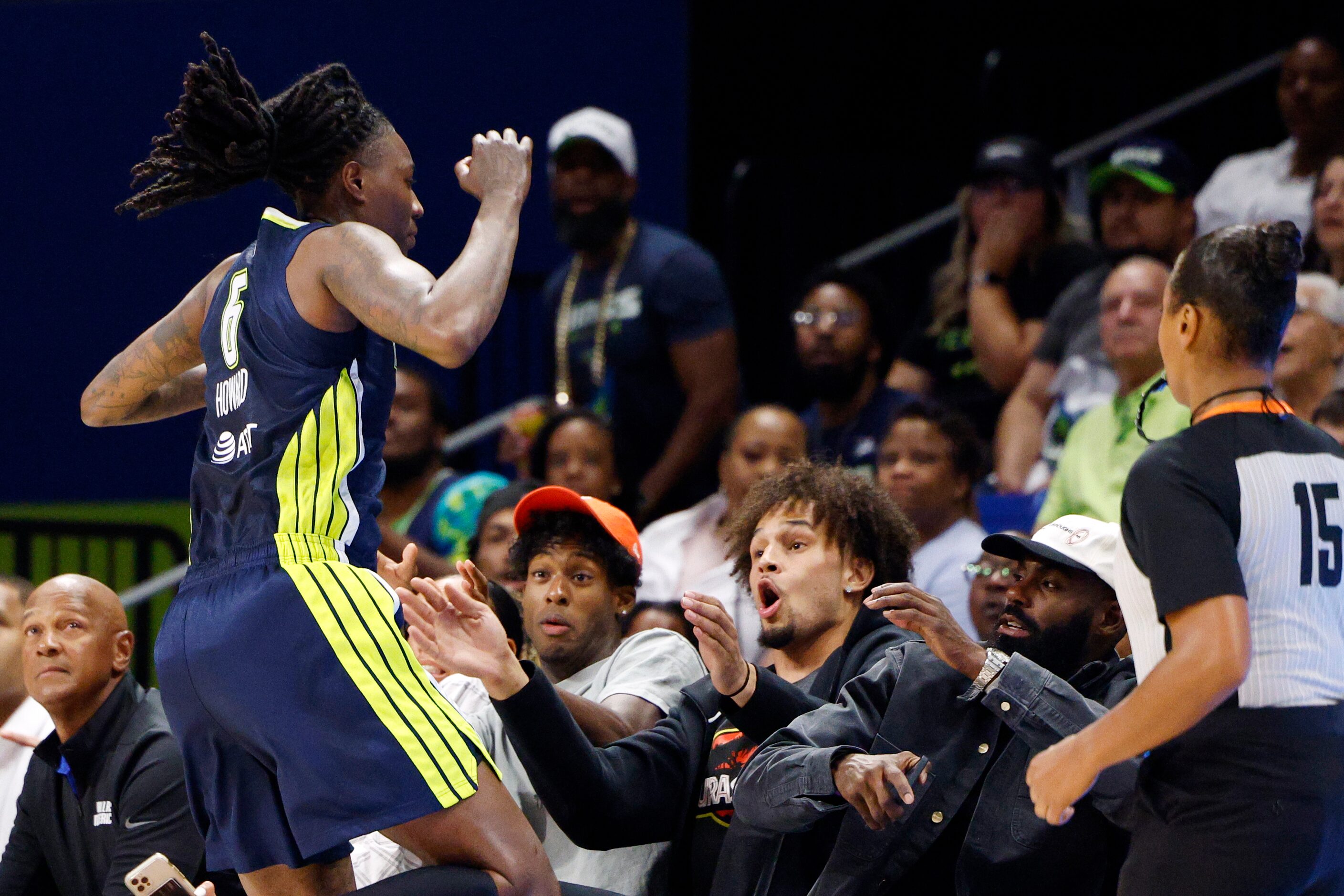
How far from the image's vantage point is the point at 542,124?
348 inches

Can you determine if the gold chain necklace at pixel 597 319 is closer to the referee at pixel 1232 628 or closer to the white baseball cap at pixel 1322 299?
the white baseball cap at pixel 1322 299

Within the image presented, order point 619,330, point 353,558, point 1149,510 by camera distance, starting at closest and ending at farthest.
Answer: point 1149,510
point 353,558
point 619,330

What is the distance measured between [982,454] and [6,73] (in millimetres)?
5554

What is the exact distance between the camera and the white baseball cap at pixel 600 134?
22.5ft

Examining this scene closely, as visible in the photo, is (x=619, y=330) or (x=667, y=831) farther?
(x=619, y=330)

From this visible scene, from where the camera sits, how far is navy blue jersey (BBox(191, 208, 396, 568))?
114 inches

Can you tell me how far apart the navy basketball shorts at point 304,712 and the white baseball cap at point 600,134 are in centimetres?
414

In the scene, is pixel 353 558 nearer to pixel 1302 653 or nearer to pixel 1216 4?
pixel 1302 653

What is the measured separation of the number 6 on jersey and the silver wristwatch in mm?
1466

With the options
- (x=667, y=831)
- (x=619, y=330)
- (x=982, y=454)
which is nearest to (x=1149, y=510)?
(x=667, y=831)

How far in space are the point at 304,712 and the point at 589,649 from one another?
65.7 inches

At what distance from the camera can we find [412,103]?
29.0 feet

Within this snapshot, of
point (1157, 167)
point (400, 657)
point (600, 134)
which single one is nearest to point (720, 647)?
point (400, 657)

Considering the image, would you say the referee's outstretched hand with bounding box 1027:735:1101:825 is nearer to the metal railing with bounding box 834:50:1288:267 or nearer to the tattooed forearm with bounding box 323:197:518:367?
the tattooed forearm with bounding box 323:197:518:367
